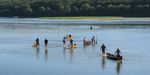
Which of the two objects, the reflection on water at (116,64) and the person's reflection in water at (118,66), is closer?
the person's reflection in water at (118,66)

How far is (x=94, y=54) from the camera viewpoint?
175ft

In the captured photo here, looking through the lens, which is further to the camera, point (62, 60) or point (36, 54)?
point (36, 54)

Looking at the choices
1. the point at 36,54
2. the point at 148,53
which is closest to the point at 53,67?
the point at 36,54

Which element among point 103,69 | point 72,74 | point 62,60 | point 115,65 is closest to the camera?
point 72,74

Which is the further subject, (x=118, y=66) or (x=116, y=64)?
(x=116, y=64)

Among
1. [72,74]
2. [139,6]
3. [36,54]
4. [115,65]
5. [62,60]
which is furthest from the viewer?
[139,6]

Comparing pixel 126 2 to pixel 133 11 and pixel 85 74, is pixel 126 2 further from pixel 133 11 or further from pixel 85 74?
pixel 85 74

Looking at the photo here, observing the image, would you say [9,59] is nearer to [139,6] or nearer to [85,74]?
[85,74]

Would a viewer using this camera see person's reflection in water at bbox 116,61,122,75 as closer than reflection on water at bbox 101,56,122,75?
Yes

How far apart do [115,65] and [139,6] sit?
143 m

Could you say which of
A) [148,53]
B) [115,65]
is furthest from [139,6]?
[115,65]

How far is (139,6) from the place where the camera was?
18412cm

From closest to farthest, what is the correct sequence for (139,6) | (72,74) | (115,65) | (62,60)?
(72,74) → (115,65) → (62,60) → (139,6)

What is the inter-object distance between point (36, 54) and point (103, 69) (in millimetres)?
13665
